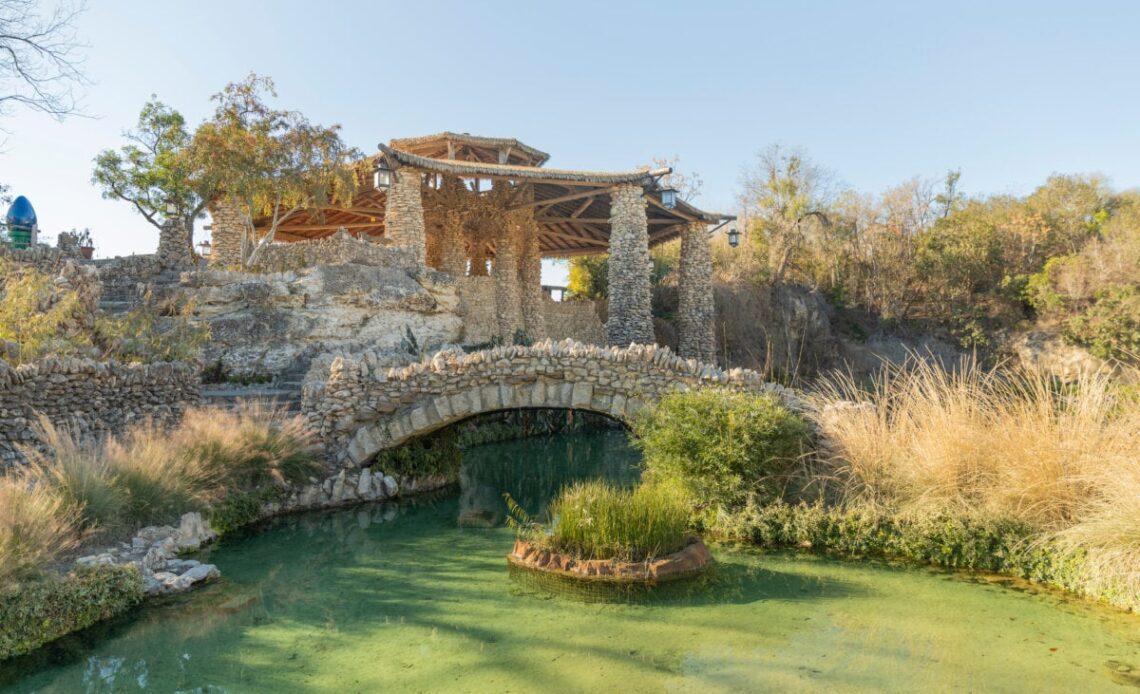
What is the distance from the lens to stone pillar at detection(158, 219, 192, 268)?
66.0ft

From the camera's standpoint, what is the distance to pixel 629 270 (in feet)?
69.1

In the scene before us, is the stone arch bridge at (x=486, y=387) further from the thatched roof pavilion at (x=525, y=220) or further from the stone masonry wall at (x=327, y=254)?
the thatched roof pavilion at (x=525, y=220)

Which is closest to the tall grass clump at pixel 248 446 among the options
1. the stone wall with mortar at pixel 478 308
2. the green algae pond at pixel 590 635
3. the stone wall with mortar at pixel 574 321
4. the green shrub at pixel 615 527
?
the green algae pond at pixel 590 635

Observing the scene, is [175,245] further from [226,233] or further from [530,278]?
[530,278]

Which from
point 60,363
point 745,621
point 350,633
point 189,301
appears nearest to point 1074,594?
point 745,621

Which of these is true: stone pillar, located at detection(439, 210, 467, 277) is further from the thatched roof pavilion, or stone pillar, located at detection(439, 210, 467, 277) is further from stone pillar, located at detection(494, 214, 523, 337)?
Answer: stone pillar, located at detection(494, 214, 523, 337)

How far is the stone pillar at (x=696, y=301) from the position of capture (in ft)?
80.2

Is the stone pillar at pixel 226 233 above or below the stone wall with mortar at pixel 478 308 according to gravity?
above

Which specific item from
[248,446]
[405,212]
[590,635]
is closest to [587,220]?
[405,212]

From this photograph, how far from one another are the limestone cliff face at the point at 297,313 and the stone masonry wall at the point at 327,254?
0.91ft

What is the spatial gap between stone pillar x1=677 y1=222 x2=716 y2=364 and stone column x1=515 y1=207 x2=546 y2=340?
4.80 m

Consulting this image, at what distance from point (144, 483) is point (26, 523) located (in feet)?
6.97

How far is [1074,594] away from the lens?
680cm

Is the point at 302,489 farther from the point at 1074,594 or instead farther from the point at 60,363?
the point at 1074,594
